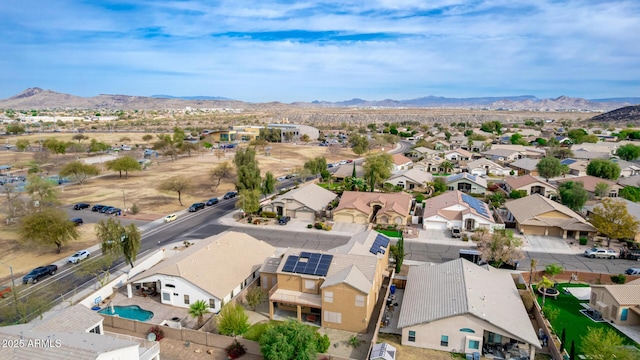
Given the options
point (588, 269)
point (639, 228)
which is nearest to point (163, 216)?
point (588, 269)

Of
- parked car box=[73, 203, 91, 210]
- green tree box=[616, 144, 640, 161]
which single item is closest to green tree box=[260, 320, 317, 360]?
parked car box=[73, 203, 91, 210]

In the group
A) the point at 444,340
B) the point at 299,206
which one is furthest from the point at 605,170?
the point at 444,340

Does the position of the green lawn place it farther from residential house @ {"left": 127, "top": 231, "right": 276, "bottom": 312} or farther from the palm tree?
the palm tree

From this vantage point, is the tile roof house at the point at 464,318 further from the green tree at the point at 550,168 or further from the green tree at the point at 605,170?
the green tree at the point at 605,170

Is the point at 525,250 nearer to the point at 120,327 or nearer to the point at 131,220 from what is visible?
the point at 120,327

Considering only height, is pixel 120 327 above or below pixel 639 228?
below

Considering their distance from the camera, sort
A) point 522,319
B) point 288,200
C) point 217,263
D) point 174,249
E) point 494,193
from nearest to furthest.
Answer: point 522,319, point 217,263, point 174,249, point 288,200, point 494,193
